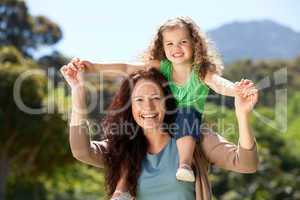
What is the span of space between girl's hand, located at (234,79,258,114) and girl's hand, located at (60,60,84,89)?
559mm

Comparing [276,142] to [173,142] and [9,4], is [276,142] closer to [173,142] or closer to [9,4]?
[9,4]

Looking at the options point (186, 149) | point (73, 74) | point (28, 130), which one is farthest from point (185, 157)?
point (28, 130)

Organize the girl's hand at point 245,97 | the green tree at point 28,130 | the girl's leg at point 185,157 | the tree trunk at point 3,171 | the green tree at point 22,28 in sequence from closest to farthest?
the girl's hand at point 245,97, the girl's leg at point 185,157, the green tree at point 28,130, the tree trunk at point 3,171, the green tree at point 22,28

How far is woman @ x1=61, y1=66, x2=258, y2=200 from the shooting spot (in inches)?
85.7

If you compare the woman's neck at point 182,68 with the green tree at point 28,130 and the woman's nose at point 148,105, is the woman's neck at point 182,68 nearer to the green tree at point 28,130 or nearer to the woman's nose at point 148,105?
the woman's nose at point 148,105

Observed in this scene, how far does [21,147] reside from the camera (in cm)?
1405

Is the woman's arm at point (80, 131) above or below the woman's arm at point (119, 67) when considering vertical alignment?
below

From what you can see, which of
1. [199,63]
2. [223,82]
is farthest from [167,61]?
[223,82]

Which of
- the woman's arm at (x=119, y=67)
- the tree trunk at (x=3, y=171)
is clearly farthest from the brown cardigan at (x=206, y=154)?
the tree trunk at (x=3, y=171)

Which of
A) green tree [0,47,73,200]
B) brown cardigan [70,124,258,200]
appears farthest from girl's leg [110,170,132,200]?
green tree [0,47,73,200]

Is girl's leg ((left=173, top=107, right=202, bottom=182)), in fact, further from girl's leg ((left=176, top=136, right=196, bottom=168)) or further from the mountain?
the mountain

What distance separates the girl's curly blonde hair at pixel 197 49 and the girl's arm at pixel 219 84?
2cm

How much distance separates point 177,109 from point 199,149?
0.17 m

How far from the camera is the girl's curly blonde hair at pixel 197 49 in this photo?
2.37 metres
